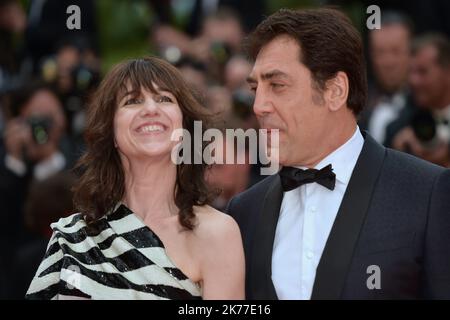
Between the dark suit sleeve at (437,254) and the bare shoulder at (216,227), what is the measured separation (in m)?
0.72

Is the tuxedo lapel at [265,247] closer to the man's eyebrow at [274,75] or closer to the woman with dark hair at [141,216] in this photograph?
the woman with dark hair at [141,216]

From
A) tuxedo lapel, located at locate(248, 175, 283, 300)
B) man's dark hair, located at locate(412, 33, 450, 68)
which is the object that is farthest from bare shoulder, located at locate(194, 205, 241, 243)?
man's dark hair, located at locate(412, 33, 450, 68)

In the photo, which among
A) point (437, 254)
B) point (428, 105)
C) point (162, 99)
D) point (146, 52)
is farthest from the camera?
point (146, 52)

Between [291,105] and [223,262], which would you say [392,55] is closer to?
[291,105]

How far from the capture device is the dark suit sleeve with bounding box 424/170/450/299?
3.66 metres

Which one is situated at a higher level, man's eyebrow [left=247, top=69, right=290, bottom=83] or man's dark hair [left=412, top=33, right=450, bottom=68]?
man's dark hair [left=412, top=33, right=450, bottom=68]

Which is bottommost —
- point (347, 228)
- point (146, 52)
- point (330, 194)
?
point (347, 228)

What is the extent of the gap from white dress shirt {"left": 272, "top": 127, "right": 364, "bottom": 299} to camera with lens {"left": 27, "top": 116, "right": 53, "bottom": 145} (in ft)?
10.3

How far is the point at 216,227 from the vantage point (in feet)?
12.6

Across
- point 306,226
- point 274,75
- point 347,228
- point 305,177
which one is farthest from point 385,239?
point 274,75

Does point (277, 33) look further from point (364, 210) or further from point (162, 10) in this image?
point (162, 10)

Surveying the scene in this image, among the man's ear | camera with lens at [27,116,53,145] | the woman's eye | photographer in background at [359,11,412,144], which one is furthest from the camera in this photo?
photographer in background at [359,11,412,144]

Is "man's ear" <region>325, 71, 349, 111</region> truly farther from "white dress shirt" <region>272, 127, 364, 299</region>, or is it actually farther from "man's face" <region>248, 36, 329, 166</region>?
"white dress shirt" <region>272, 127, 364, 299</region>

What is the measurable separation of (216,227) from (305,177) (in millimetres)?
404
